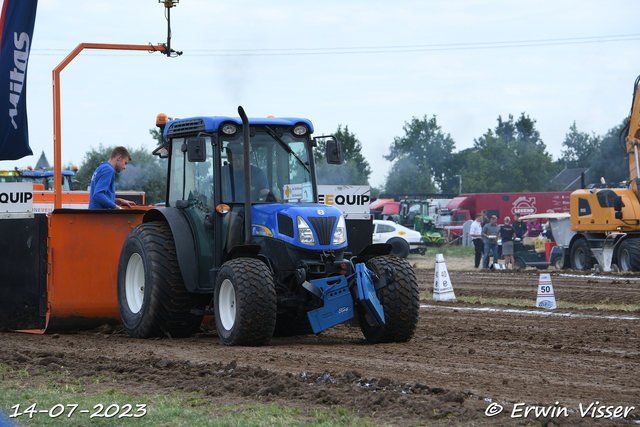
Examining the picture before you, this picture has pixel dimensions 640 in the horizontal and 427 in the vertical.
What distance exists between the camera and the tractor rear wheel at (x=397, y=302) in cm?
774

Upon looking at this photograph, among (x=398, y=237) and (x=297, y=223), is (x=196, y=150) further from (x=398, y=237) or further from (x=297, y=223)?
(x=398, y=237)

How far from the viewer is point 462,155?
106 m

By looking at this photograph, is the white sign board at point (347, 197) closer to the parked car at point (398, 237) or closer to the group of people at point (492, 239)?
the group of people at point (492, 239)

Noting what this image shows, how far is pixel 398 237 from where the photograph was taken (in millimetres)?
29562

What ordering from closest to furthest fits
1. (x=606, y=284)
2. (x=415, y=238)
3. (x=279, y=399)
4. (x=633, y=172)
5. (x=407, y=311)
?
(x=279, y=399)
(x=407, y=311)
(x=606, y=284)
(x=633, y=172)
(x=415, y=238)

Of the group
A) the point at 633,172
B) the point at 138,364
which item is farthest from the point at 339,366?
the point at 633,172

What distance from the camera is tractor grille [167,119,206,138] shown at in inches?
331

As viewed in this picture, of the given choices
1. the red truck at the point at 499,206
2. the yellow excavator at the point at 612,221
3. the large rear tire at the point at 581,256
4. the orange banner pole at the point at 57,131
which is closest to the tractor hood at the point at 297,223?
the orange banner pole at the point at 57,131

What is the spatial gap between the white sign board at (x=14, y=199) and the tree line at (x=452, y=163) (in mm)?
19990

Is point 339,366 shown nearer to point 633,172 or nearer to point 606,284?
point 606,284

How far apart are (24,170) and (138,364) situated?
14686 millimetres

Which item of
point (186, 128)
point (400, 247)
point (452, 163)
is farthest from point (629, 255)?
point (452, 163)

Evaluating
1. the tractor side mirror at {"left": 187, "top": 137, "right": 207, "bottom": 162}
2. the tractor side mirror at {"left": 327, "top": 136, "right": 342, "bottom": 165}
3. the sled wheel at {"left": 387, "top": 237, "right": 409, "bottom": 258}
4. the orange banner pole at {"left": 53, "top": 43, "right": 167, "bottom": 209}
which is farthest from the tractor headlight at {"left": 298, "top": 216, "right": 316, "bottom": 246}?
the sled wheel at {"left": 387, "top": 237, "right": 409, "bottom": 258}

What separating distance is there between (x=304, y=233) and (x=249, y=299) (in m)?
0.93
